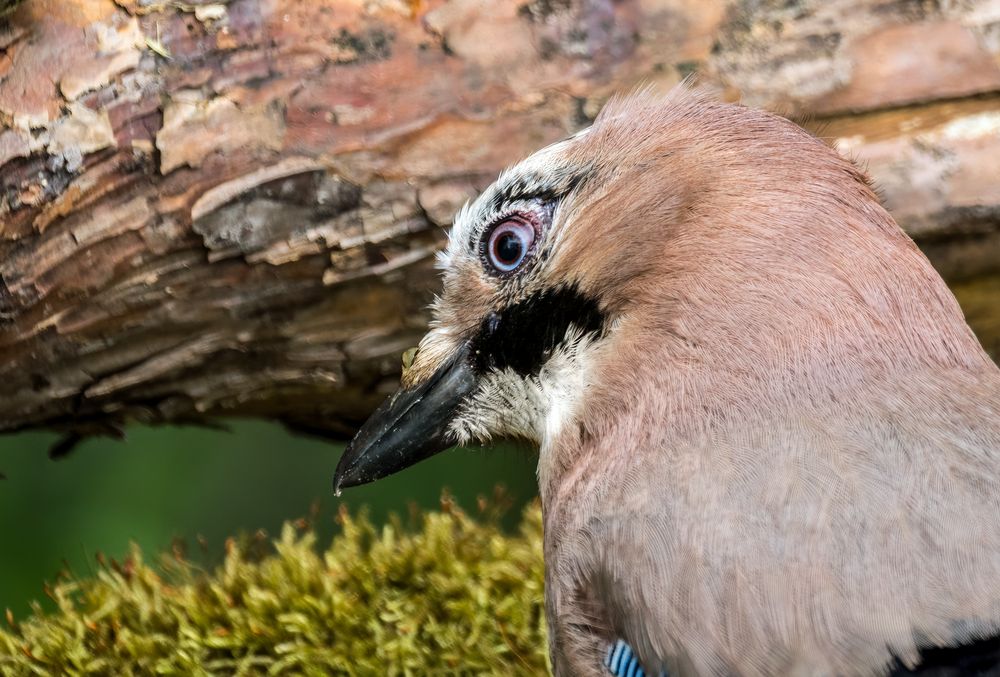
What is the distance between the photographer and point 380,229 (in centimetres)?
323

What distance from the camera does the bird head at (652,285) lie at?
2244 millimetres

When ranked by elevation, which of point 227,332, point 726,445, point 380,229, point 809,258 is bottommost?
point 726,445

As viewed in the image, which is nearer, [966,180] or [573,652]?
[573,652]

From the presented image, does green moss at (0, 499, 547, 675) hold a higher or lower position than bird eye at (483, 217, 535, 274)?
lower

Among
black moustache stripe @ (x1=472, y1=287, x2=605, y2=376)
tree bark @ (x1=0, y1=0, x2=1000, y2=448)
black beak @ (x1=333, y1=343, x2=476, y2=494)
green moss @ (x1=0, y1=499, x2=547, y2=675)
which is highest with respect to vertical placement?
tree bark @ (x1=0, y1=0, x2=1000, y2=448)

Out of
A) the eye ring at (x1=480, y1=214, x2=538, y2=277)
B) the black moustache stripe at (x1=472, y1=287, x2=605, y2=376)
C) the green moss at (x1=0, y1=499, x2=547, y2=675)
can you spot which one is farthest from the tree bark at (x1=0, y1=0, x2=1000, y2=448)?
the black moustache stripe at (x1=472, y1=287, x2=605, y2=376)

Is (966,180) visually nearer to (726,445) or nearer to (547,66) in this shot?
(547,66)

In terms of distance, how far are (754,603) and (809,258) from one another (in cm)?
75

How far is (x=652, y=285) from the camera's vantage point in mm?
2389

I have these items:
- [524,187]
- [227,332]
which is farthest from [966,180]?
[227,332]

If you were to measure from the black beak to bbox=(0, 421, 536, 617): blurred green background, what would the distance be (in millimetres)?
2048

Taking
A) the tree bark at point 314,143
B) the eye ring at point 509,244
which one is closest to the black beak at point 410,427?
the eye ring at point 509,244

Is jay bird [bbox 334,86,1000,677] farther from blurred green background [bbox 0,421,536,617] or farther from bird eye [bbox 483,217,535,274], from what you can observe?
blurred green background [bbox 0,421,536,617]

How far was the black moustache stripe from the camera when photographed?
247 centimetres
